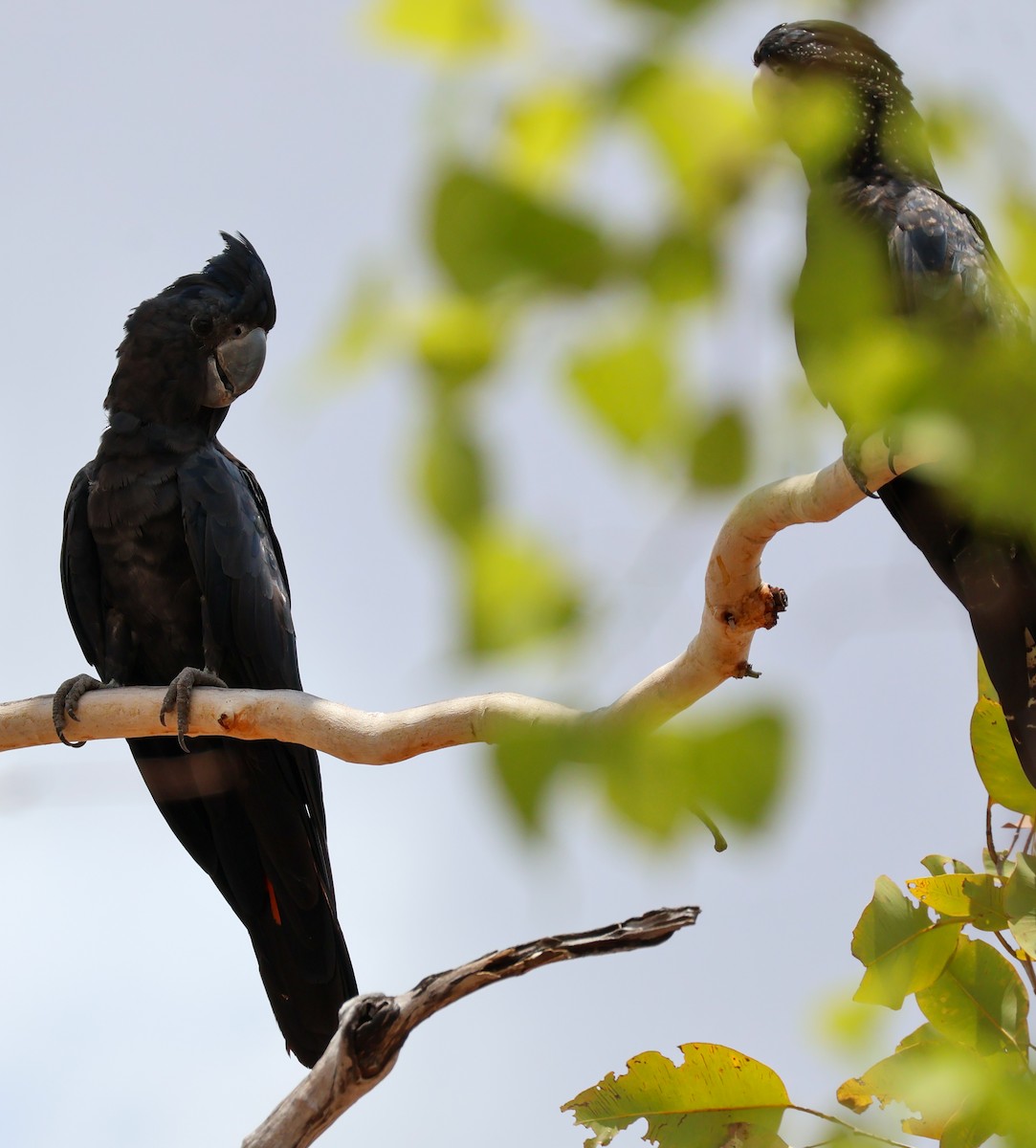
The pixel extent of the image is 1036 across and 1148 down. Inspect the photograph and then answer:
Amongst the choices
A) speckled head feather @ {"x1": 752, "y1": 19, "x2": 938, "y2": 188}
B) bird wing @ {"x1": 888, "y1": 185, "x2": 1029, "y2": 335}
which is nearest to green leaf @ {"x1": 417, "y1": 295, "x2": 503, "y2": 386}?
bird wing @ {"x1": 888, "y1": 185, "x2": 1029, "y2": 335}

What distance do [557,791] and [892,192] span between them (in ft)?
10.5

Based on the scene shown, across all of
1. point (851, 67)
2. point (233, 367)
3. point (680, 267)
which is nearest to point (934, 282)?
point (851, 67)

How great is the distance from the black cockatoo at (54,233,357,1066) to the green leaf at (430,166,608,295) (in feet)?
10.1

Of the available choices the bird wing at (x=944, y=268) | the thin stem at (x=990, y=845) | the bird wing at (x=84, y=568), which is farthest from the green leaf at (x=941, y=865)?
the bird wing at (x=84, y=568)

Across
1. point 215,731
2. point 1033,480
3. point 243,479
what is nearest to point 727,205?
point 1033,480

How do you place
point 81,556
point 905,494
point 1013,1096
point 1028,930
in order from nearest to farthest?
point 1013,1096, point 1028,930, point 905,494, point 81,556

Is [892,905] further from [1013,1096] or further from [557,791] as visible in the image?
[557,791]

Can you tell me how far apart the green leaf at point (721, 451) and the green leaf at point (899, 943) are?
1.86 metres

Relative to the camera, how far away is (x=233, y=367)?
445cm

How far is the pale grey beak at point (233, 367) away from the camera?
4359 millimetres

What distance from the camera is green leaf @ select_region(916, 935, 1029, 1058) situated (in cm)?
221

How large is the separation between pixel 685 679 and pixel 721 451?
6.36ft

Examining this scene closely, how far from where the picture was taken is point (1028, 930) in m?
2.21

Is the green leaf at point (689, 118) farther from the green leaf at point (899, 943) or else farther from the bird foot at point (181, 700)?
the bird foot at point (181, 700)
